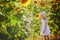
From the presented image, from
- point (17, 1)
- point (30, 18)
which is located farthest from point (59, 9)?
point (17, 1)

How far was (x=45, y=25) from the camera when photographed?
1.63 metres

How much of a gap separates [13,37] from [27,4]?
15.9 inches

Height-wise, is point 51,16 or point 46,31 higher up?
point 51,16

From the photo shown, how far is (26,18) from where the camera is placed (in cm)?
163

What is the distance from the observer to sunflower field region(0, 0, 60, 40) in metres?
1.61

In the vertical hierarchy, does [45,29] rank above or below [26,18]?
below

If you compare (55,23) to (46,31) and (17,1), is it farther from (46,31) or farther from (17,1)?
(17,1)

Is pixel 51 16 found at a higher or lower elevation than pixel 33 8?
lower

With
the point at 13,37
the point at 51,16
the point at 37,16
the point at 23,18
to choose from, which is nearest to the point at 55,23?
the point at 51,16

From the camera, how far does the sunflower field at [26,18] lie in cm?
161

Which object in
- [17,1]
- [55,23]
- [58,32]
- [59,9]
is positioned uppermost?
[17,1]

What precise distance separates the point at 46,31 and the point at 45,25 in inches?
2.7

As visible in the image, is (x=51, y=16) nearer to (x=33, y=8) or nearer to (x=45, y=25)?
(x=45, y=25)

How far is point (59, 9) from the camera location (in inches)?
65.0
